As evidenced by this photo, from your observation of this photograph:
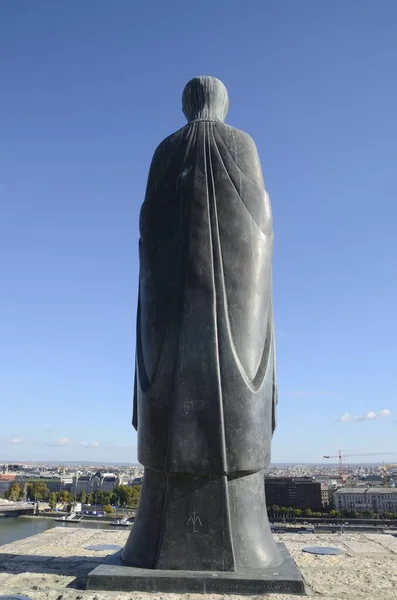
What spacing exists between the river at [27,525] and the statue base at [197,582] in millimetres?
52646

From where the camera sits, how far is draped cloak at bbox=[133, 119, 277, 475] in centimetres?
657

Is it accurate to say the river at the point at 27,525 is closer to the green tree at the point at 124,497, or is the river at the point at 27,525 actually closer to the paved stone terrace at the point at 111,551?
the green tree at the point at 124,497

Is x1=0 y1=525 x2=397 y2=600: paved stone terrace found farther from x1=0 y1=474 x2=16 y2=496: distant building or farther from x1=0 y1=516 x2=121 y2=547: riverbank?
x1=0 y1=474 x2=16 y2=496: distant building

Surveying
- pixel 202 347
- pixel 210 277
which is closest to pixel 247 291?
pixel 210 277

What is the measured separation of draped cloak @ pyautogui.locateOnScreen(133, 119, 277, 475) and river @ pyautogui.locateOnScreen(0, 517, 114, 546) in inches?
2070

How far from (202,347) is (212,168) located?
8.77ft

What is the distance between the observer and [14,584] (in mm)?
6211

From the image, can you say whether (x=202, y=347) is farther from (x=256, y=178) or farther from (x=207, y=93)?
(x=207, y=93)

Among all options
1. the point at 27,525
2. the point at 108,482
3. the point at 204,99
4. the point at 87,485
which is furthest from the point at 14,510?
the point at 204,99

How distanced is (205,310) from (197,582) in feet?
10.5

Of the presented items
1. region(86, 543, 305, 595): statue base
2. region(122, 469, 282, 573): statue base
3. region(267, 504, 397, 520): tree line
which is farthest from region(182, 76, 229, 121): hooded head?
region(267, 504, 397, 520): tree line

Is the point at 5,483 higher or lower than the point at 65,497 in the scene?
higher

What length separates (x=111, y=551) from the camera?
29.8 ft

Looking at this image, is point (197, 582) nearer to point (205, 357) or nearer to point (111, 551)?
point (205, 357)
